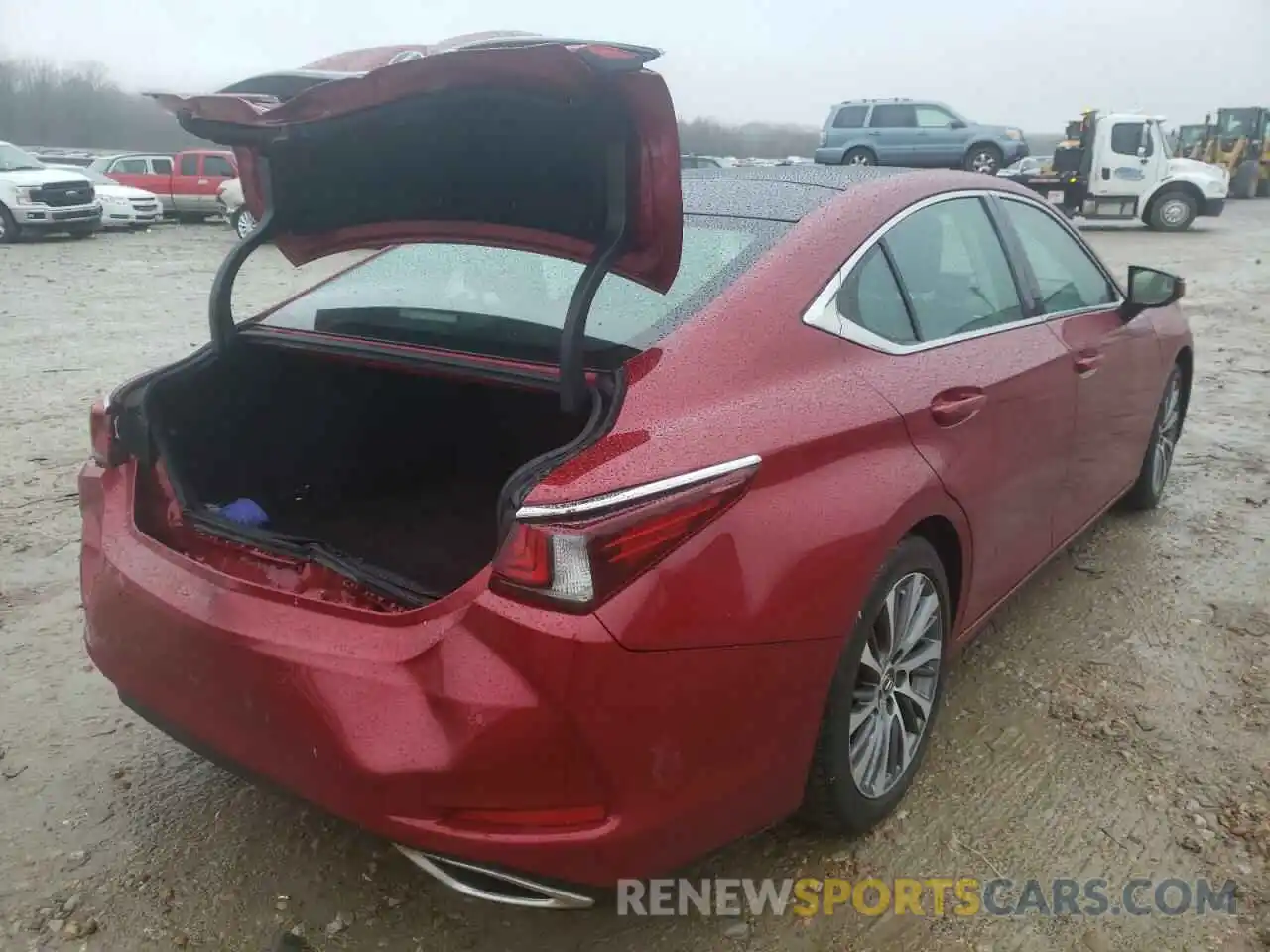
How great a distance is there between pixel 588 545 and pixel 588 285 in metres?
0.57

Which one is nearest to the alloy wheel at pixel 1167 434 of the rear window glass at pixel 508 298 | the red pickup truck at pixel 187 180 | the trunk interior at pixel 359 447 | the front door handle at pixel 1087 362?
the front door handle at pixel 1087 362

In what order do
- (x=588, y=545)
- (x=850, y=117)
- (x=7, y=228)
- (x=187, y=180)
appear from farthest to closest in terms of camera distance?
1. (x=187, y=180)
2. (x=850, y=117)
3. (x=7, y=228)
4. (x=588, y=545)

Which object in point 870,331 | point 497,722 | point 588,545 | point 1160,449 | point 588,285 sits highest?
point 588,285

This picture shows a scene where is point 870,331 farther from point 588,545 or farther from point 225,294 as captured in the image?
point 225,294

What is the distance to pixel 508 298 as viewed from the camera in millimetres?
2527

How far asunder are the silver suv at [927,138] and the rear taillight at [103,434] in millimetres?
22152

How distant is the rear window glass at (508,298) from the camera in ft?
7.27

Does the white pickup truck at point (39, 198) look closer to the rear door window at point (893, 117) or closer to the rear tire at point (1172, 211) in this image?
the rear door window at point (893, 117)

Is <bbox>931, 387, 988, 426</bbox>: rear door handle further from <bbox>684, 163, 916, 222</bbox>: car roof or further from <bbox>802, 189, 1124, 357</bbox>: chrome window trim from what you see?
<bbox>684, 163, 916, 222</bbox>: car roof

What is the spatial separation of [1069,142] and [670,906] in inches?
890

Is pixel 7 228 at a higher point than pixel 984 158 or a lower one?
lower

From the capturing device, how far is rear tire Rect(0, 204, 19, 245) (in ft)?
58.5

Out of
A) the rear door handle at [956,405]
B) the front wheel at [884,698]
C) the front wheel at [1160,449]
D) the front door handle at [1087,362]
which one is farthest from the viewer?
the front wheel at [1160,449]

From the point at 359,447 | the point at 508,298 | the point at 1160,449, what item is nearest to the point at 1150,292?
the point at 1160,449
